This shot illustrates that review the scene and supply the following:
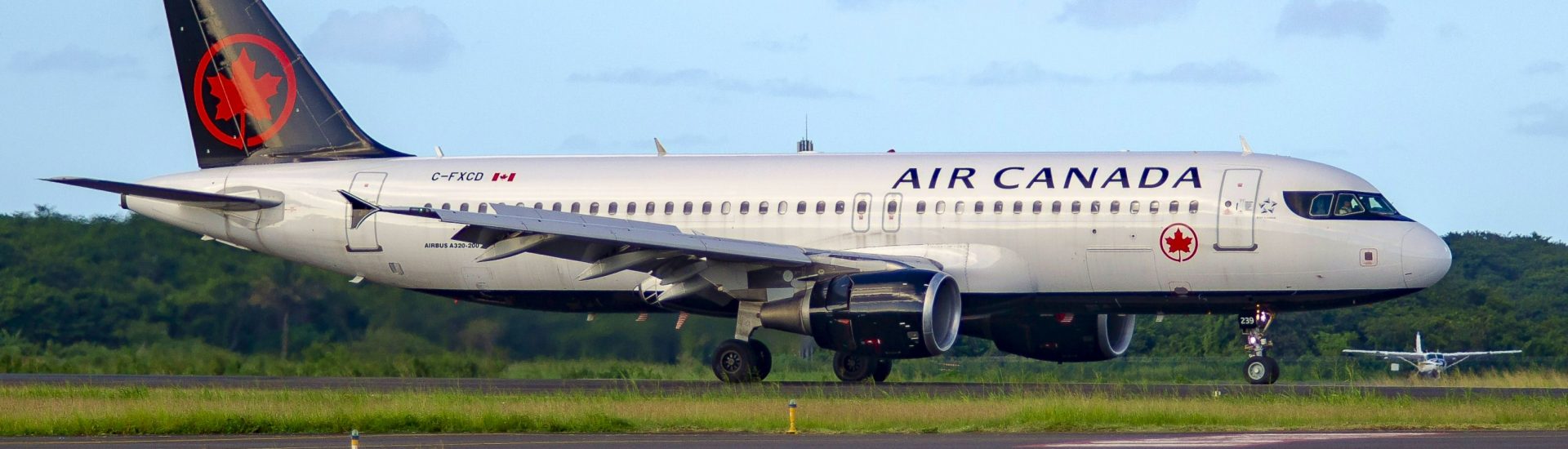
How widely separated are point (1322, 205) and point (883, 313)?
6052 mm

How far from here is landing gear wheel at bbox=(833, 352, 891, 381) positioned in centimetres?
2820

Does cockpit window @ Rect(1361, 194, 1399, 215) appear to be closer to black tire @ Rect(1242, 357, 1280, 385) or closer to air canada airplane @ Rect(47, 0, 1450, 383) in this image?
air canada airplane @ Rect(47, 0, 1450, 383)

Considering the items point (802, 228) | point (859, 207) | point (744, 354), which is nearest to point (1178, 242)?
point (859, 207)

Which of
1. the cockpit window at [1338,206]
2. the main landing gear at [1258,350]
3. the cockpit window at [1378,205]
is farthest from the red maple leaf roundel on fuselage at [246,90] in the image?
the cockpit window at [1378,205]

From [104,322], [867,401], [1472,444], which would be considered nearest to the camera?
[1472,444]

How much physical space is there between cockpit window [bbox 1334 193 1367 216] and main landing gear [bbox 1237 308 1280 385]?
67.0 inches

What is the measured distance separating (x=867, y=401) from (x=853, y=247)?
655cm

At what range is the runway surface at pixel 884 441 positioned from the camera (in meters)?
15.4

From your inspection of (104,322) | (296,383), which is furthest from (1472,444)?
(104,322)

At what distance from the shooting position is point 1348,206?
82.2 ft

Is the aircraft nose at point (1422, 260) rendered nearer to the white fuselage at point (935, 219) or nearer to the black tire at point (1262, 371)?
the white fuselage at point (935, 219)

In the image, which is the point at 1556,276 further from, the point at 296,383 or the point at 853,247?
the point at 296,383

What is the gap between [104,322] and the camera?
33.0 m

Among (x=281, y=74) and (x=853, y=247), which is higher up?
(x=281, y=74)
